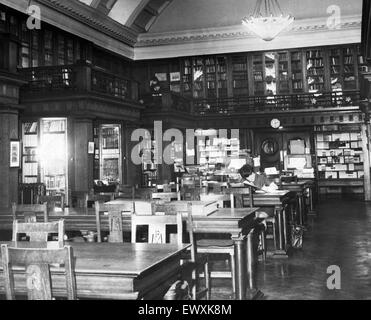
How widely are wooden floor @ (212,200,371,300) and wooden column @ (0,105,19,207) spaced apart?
3.94 meters

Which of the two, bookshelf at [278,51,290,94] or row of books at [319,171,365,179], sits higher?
bookshelf at [278,51,290,94]

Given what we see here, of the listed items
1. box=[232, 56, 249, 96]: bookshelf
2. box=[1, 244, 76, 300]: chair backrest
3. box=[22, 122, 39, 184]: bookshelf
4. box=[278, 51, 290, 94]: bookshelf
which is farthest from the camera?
box=[232, 56, 249, 96]: bookshelf

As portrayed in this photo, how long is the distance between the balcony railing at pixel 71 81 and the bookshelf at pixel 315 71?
7.41m

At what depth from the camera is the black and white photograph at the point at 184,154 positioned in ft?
8.79

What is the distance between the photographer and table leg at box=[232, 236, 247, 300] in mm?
3621

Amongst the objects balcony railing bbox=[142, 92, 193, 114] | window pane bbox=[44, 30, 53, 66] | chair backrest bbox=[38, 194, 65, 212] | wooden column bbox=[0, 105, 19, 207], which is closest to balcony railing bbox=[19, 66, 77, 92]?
wooden column bbox=[0, 105, 19, 207]

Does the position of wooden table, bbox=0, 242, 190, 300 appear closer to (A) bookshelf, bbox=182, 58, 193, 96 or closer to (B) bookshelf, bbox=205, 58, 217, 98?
(B) bookshelf, bbox=205, 58, 217, 98

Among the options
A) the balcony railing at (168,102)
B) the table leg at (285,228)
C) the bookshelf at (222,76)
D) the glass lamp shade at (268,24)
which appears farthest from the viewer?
the bookshelf at (222,76)

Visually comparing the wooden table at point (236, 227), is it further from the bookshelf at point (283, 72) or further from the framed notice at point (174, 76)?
the framed notice at point (174, 76)

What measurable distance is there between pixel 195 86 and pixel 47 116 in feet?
26.0

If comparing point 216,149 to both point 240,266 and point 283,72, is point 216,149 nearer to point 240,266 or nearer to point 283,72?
point 283,72

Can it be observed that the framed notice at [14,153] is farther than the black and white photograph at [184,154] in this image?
Yes

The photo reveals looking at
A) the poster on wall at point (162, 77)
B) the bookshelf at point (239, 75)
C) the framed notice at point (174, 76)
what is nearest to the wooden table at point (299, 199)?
the bookshelf at point (239, 75)
